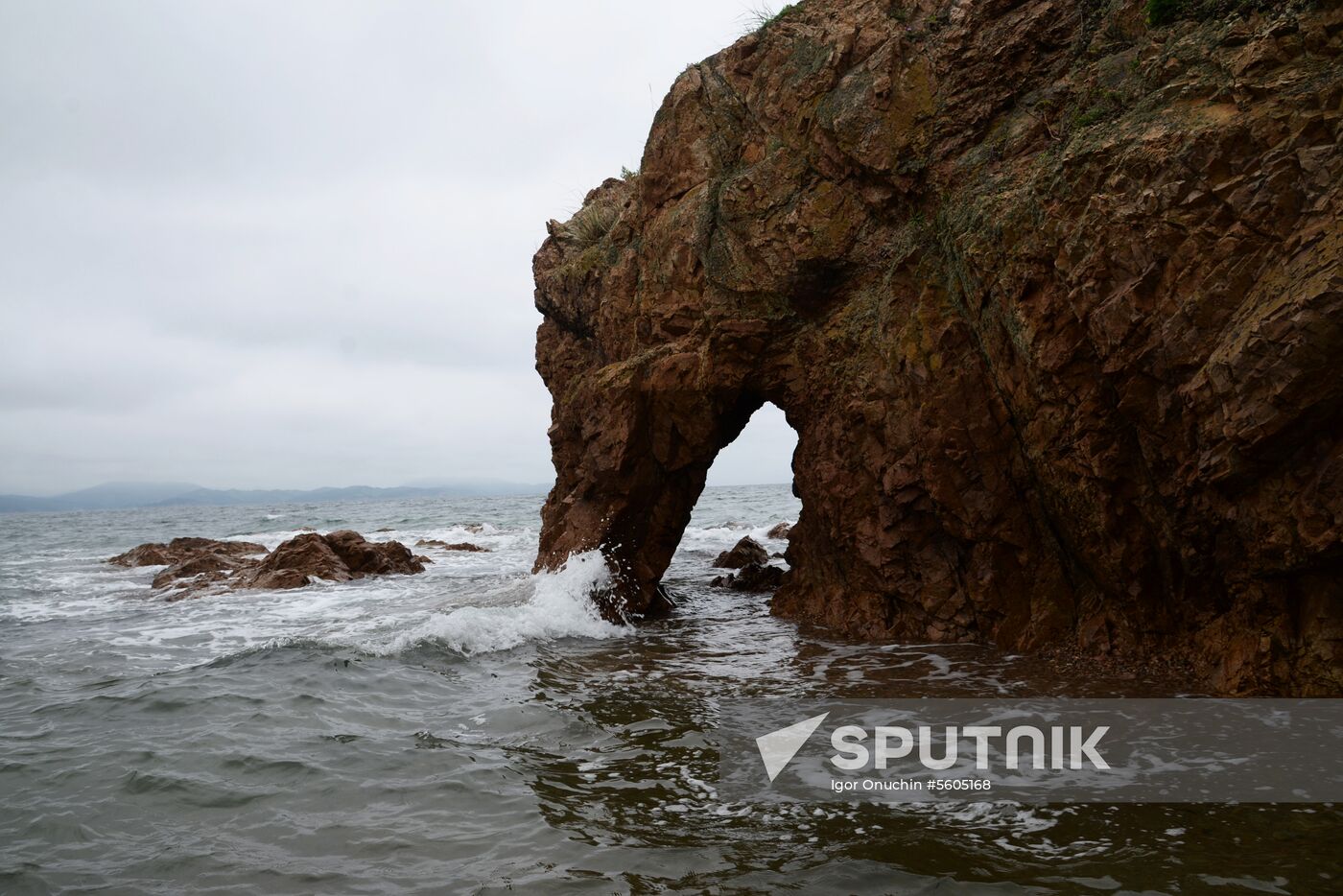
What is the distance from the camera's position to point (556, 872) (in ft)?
14.8

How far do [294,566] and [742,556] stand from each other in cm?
1019

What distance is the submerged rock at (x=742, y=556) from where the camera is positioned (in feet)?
59.4

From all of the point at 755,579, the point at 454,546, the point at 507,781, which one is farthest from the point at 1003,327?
the point at 454,546

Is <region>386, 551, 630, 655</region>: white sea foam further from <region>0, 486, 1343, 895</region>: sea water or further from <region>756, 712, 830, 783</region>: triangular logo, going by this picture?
<region>756, 712, 830, 783</region>: triangular logo

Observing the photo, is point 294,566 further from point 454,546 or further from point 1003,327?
point 1003,327

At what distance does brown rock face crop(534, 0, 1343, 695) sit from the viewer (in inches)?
229

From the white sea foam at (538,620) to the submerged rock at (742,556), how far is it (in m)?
6.10

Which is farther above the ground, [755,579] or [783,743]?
[755,579]

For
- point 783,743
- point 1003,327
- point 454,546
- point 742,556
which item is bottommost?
point 454,546

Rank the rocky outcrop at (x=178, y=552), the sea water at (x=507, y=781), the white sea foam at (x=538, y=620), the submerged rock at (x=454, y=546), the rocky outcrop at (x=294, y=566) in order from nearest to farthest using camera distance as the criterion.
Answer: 1. the sea water at (x=507, y=781)
2. the white sea foam at (x=538, y=620)
3. the rocky outcrop at (x=294, y=566)
4. the rocky outcrop at (x=178, y=552)
5. the submerged rock at (x=454, y=546)

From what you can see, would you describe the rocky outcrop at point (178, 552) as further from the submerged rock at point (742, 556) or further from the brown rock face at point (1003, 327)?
the brown rock face at point (1003, 327)

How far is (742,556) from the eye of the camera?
59.8 ft

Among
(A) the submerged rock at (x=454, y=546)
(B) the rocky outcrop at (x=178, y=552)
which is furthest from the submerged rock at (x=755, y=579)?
(B) the rocky outcrop at (x=178, y=552)

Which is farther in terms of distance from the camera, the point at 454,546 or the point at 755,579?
the point at 454,546
